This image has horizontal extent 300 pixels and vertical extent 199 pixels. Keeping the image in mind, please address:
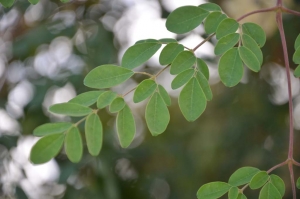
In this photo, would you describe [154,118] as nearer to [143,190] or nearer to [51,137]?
[51,137]

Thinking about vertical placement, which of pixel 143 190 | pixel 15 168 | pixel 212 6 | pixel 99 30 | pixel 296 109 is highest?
pixel 212 6

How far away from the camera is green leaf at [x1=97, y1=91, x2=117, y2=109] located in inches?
20.8

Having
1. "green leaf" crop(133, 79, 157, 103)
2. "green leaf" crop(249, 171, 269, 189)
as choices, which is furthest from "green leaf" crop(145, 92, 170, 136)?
"green leaf" crop(249, 171, 269, 189)

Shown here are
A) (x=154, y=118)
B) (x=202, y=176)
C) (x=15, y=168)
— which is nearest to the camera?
(x=154, y=118)

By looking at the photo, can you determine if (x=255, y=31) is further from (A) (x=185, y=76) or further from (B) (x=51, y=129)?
(B) (x=51, y=129)

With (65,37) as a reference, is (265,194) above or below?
above

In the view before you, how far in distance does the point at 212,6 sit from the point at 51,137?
23cm

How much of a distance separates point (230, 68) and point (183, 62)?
0.05 metres

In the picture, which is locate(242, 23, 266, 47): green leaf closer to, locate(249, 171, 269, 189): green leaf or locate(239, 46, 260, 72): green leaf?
locate(239, 46, 260, 72): green leaf

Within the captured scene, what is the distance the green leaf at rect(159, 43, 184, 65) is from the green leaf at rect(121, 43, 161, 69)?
0.01 metres


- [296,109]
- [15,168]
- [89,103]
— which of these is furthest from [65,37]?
[89,103]

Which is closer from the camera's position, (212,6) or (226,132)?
(212,6)

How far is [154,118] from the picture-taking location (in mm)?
523

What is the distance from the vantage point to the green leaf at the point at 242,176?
1.77 ft
